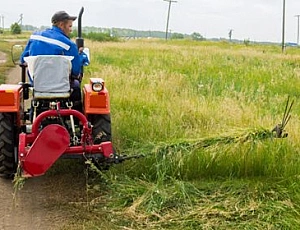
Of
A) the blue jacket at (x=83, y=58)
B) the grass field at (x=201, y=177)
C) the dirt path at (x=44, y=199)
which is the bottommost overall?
the dirt path at (x=44, y=199)

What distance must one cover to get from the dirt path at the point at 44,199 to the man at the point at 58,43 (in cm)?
86

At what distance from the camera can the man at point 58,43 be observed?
5.54m

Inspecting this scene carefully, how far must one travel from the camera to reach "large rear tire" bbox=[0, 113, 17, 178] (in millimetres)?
5523

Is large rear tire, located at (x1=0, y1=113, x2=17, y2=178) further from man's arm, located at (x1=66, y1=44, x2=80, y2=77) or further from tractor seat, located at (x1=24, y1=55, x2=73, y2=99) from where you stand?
man's arm, located at (x1=66, y1=44, x2=80, y2=77)

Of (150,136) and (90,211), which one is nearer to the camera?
(90,211)

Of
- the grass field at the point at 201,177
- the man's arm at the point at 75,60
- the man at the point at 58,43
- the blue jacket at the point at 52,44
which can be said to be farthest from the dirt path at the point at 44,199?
the blue jacket at the point at 52,44

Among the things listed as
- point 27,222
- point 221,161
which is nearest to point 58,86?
point 27,222

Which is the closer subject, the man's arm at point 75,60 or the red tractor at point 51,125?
the red tractor at point 51,125

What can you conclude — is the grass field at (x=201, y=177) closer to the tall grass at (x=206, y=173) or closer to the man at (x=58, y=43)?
the tall grass at (x=206, y=173)

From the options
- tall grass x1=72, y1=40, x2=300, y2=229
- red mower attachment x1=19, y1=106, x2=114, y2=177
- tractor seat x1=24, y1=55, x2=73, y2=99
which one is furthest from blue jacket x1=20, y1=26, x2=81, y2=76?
tall grass x1=72, y1=40, x2=300, y2=229

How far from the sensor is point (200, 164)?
5.40 meters

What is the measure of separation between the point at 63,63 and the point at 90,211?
58.9 inches

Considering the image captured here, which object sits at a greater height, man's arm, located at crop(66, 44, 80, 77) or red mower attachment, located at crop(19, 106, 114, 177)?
man's arm, located at crop(66, 44, 80, 77)

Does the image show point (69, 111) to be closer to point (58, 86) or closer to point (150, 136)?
point (58, 86)
